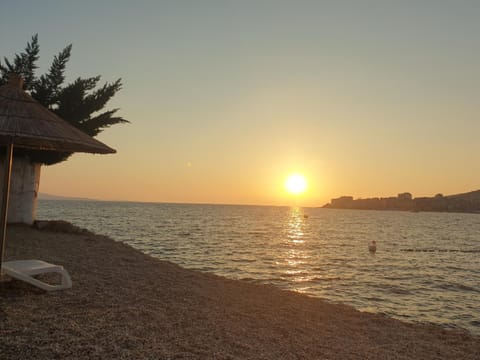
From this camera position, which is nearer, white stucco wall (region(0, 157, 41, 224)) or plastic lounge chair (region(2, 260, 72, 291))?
plastic lounge chair (region(2, 260, 72, 291))

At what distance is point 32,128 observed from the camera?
6.71 m

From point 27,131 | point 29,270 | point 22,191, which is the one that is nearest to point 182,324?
point 29,270

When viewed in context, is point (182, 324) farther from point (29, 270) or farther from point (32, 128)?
point (32, 128)

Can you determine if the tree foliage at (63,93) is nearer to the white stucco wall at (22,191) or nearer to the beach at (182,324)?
the white stucco wall at (22,191)

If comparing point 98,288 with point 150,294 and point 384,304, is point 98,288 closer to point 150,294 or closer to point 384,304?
point 150,294

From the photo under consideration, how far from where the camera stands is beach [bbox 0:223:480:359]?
5219 mm

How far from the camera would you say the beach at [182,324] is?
5.22 meters

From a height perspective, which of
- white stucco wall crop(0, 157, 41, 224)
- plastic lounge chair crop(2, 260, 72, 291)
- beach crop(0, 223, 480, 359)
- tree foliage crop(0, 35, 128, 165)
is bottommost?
beach crop(0, 223, 480, 359)

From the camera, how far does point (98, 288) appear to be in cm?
834

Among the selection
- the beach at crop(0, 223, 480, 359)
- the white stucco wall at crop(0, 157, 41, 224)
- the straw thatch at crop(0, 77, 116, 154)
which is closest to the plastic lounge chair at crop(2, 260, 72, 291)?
the beach at crop(0, 223, 480, 359)

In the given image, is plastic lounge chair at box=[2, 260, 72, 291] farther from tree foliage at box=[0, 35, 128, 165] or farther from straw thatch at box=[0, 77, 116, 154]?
tree foliage at box=[0, 35, 128, 165]

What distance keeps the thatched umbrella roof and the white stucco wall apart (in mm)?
11557

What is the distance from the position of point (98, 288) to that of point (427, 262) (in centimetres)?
2650

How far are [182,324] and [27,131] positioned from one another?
4.46m
